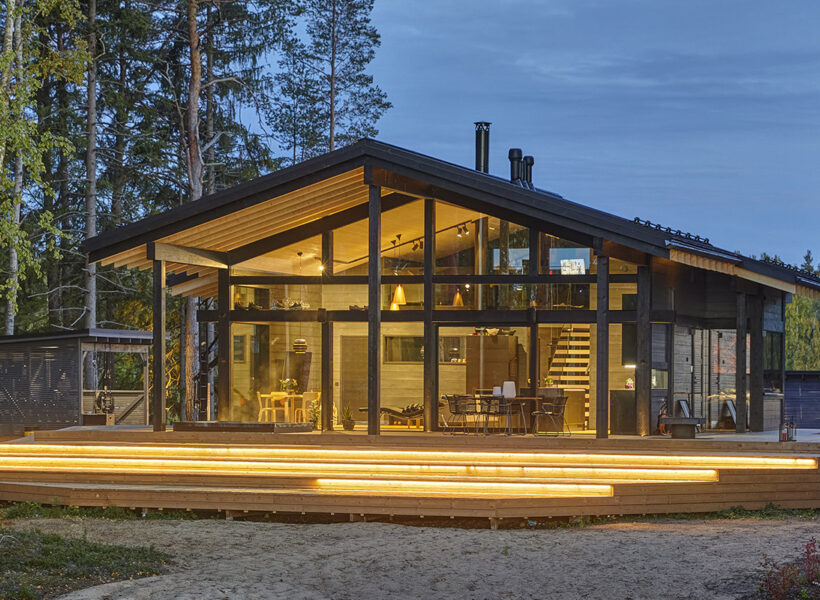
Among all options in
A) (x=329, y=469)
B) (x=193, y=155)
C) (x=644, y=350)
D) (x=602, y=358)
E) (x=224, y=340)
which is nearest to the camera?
(x=329, y=469)

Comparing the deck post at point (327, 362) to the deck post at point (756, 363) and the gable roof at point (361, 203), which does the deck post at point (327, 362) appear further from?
the deck post at point (756, 363)

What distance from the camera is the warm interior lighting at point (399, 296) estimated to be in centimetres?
1708

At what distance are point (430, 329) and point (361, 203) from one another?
248 cm

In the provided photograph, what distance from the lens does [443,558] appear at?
384 inches

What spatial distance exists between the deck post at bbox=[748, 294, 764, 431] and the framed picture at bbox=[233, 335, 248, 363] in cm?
827

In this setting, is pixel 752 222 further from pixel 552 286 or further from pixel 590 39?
pixel 552 286

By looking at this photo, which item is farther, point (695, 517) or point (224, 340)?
point (224, 340)

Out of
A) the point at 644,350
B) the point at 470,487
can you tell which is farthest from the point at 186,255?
the point at 644,350

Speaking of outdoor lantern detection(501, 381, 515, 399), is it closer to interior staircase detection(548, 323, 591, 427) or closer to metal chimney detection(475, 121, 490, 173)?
interior staircase detection(548, 323, 591, 427)

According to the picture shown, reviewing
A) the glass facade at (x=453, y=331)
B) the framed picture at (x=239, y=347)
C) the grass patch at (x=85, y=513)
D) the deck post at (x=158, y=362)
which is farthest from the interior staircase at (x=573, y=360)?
the grass patch at (x=85, y=513)

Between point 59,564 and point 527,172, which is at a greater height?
point 527,172

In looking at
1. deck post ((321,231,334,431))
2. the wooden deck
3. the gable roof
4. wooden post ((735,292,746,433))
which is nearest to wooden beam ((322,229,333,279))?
deck post ((321,231,334,431))

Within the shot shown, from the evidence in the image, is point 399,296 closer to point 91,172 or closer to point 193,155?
point 193,155

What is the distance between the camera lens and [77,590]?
8.04 metres
